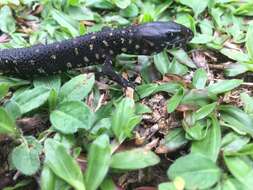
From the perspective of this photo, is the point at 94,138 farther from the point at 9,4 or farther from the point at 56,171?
the point at 9,4

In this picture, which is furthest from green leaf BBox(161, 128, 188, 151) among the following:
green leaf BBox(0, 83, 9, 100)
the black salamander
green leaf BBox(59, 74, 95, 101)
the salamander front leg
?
green leaf BBox(0, 83, 9, 100)

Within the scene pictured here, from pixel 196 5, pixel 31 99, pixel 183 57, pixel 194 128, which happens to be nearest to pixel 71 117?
pixel 31 99

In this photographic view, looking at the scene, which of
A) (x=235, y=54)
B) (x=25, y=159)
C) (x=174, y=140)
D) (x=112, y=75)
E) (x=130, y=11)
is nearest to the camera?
(x=25, y=159)

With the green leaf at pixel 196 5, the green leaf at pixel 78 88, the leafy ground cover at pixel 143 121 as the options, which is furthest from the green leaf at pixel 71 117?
the green leaf at pixel 196 5

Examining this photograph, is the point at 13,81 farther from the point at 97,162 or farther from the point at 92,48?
the point at 97,162

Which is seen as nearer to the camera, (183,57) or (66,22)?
(183,57)

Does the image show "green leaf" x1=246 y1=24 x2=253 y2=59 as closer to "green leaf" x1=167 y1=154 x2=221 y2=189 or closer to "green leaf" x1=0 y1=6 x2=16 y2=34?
"green leaf" x1=167 y1=154 x2=221 y2=189

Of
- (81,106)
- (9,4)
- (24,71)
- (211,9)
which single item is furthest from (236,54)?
(9,4)
